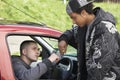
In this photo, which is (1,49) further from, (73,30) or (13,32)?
(73,30)

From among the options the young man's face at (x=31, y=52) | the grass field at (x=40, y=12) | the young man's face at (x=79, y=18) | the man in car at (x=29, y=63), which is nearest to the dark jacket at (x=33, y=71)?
the man in car at (x=29, y=63)

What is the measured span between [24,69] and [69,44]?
64 cm

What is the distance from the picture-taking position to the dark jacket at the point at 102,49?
11.9 feet

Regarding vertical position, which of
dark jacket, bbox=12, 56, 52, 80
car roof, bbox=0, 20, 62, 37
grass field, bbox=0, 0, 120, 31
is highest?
grass field, bbox=0, 0, 120, 31

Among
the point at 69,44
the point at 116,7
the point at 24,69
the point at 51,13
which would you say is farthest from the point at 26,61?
the point at 116,7

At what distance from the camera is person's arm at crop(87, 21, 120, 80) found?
3.62m

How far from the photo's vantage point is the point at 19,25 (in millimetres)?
4180

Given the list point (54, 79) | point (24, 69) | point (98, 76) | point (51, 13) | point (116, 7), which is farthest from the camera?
point (116, 7)

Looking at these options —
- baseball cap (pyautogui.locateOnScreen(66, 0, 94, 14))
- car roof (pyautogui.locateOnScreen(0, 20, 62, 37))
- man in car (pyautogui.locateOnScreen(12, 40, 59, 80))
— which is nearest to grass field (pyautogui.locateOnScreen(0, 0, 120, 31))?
car roof (pyautogui.locateOnScreen(0, 20, 62, 37))

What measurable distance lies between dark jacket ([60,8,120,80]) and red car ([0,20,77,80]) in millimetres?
487

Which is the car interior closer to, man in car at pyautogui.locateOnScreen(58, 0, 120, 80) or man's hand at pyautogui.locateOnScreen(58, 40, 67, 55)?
man's hand at pyautogui.locateOnScreen(58, 40, 67, 55)

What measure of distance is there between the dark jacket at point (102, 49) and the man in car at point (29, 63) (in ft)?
1.05

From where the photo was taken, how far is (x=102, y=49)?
362 cm

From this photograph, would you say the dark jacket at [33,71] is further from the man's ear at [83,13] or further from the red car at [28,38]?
the man's ear at [83,13]
